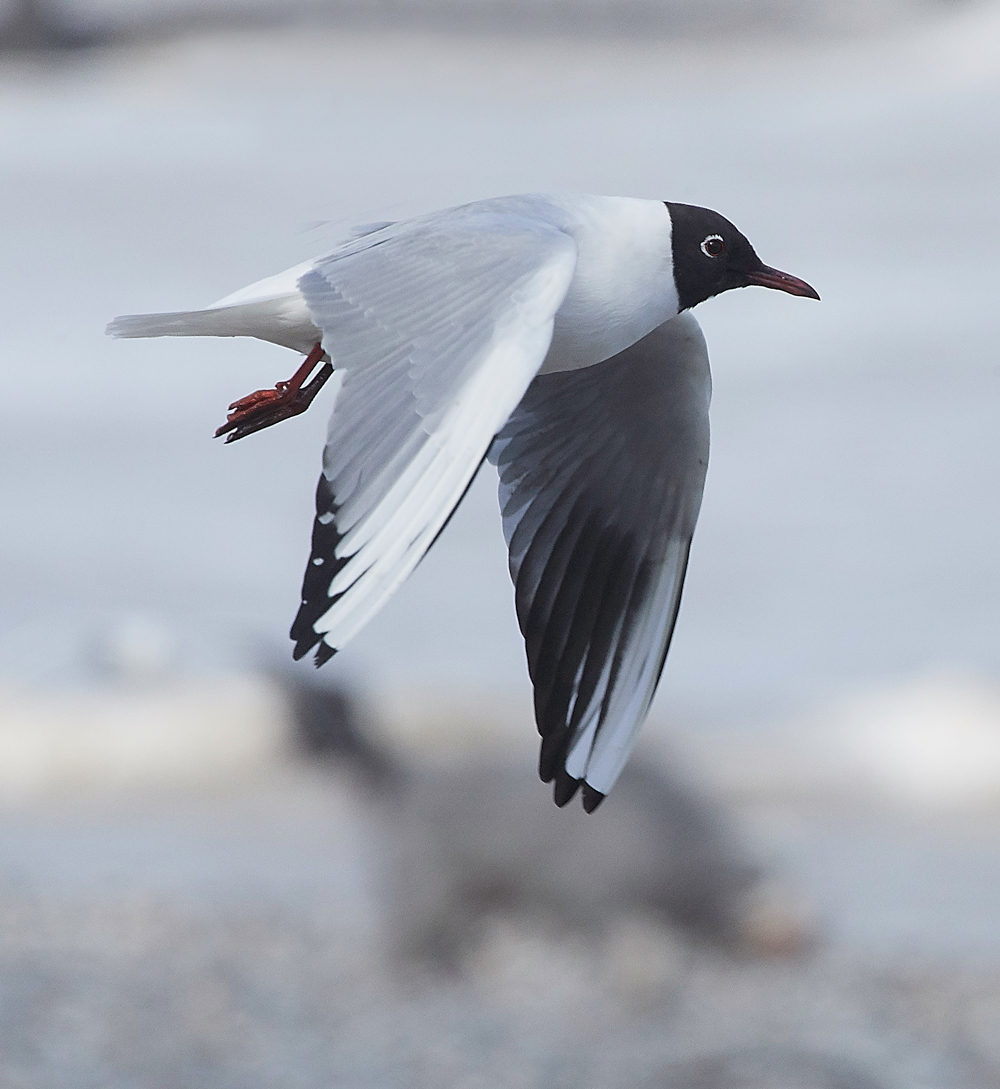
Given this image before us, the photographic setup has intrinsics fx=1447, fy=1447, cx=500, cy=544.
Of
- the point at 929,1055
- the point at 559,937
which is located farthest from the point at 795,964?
the point at 559,937

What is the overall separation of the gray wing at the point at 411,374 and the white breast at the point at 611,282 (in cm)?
8

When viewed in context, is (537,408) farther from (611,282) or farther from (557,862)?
(557,862)

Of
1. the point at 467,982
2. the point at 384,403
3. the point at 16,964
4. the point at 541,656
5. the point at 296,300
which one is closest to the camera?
the point at 384,403

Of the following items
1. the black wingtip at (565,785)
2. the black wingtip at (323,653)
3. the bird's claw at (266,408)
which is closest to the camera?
the black wingtip at (323,653)

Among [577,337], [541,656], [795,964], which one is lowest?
[795,964]

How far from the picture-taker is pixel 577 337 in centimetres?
98

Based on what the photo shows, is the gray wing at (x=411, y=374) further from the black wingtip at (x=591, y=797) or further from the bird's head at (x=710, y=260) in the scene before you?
the black wingtip at (x=591, y=797)

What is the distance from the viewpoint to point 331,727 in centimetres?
534

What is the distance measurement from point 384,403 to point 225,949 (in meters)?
4.55

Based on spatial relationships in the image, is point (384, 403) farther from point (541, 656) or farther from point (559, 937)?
point (559, 937)

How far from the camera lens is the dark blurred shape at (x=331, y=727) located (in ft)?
16.9

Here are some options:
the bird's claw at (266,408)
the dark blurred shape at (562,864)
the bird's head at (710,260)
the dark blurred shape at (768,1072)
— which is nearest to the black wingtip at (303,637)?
the bird's claw at (266,408)

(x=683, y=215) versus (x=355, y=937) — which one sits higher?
(x=683, y=215)

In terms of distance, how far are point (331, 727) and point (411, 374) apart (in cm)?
464
